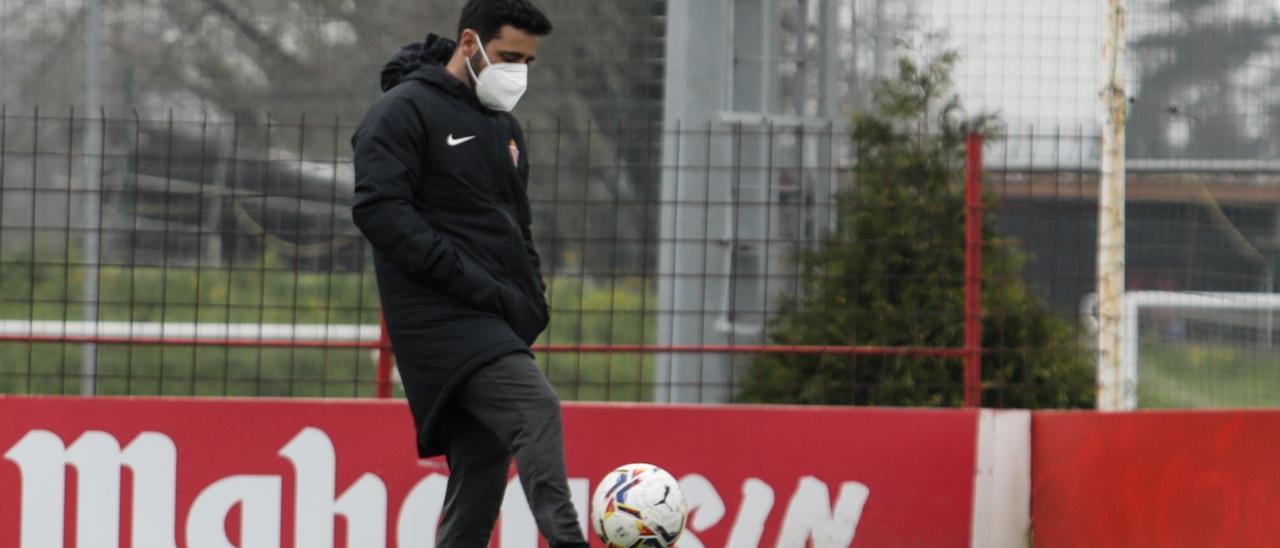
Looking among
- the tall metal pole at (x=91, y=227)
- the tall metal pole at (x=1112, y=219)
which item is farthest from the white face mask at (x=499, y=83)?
the tall metal pole at (x=1112, y=219)

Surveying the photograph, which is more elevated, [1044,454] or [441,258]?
[441,258]

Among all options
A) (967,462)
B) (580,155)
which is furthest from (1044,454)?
(580,155)

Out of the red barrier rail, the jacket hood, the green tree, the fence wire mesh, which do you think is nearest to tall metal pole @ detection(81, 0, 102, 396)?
the fence wire mesh

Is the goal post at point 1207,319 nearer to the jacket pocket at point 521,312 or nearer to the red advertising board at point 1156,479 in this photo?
the red advertising board at point 1156,479

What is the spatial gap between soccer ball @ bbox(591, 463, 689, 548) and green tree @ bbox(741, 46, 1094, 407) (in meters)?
2.10

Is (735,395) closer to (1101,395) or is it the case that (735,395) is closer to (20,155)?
(1101,395)

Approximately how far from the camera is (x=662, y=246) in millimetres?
Answer: 7312

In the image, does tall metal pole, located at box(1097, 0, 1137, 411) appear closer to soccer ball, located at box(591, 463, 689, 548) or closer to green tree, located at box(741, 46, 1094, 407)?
green tree, located at box(741, 46, 1094, 407)

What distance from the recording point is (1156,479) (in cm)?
588

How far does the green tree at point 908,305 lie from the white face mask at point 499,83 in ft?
8.21

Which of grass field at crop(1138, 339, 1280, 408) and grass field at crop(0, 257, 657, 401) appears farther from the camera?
grass field at crop(1138, 339, 1280, 408)

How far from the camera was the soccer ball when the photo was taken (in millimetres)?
5293

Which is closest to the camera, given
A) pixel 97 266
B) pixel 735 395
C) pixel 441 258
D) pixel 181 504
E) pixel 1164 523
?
pixel 441 258

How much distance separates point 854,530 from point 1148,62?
2.84 m
